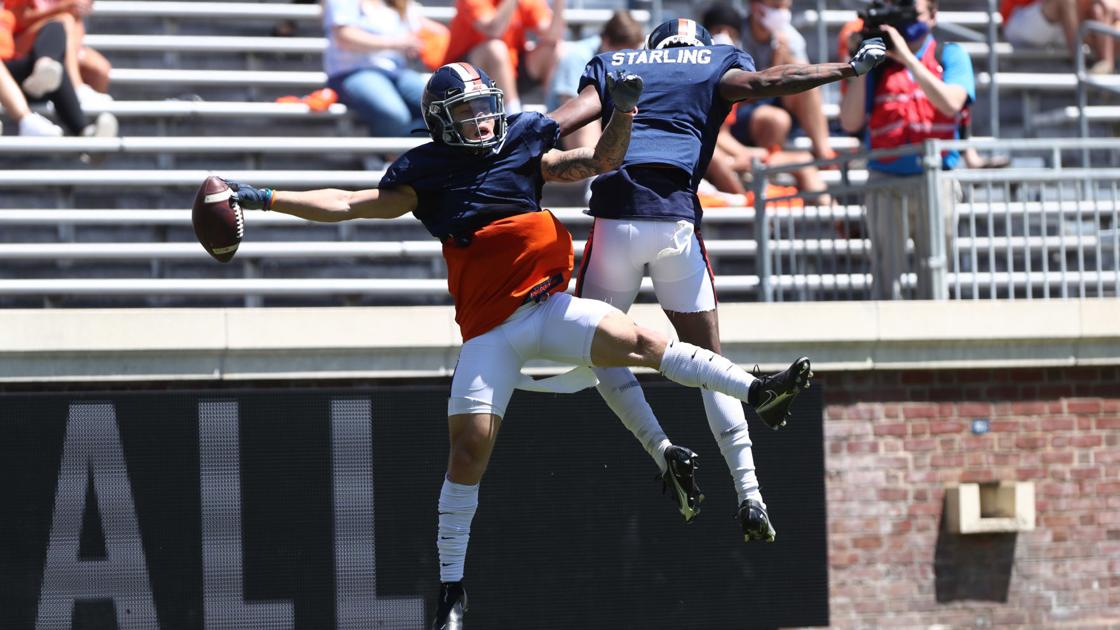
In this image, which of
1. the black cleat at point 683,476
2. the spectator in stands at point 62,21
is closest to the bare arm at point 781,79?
the black cleat at point 683,476

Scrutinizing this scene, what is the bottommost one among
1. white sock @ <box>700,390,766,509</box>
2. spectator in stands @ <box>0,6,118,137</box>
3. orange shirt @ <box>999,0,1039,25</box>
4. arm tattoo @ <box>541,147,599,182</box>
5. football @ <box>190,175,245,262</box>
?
white sock @ <box>700,390,766,509</box>

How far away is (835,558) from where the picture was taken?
31.6 feet

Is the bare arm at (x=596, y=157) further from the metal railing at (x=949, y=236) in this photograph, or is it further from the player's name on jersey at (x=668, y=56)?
the metal railing at (x=949, y=236)

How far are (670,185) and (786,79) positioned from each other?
655 mm

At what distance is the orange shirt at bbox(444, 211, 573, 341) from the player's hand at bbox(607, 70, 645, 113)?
0.74 meters

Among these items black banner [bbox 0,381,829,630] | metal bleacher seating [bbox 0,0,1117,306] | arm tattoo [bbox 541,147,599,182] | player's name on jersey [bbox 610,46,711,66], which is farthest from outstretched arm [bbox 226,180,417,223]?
metal bleacher seating [bbox 0,0,1117,306]

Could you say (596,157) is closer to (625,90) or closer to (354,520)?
(625,90)

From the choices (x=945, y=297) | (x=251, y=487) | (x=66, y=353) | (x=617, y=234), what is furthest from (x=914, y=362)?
(x=66, y=353)

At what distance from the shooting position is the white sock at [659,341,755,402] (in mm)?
7145

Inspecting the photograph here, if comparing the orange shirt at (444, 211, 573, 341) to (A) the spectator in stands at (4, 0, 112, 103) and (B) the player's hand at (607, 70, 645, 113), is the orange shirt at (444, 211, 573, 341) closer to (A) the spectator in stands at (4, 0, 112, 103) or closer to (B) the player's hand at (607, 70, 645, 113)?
(B) the player's hand at (607, 70, 645, 113)

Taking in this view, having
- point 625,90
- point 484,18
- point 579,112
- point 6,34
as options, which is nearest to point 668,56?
point 579,112

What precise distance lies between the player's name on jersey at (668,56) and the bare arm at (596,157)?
302 millimetres

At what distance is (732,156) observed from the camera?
10969 millimetres

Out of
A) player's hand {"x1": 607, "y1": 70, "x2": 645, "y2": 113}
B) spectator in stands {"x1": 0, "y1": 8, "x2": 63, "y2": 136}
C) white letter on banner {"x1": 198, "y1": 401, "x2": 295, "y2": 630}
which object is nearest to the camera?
player's hand {"x1": 607, "y1": 70, "x2": 645, "y2": 113}
